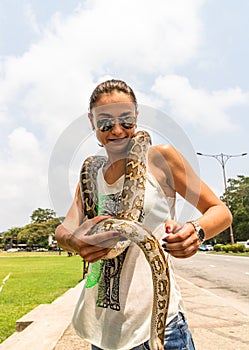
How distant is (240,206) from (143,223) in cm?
6734

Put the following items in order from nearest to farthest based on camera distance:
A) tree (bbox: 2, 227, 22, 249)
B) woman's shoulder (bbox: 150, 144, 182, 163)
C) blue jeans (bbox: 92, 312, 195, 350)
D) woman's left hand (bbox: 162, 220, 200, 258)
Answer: woman's left hand (bbox: 162, 220, 200, 258) < blue jeans (bbox: 92, 312, 195, 350) < woman's shoulder (bbox: 150, 144, 182, 163) < tree (bbox: 2, 227, 22, 249)

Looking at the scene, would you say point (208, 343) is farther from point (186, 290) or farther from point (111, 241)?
point (186, 290)

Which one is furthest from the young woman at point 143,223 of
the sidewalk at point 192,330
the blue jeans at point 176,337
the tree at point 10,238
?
the tree at point 10,238

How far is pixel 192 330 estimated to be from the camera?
19.6ft

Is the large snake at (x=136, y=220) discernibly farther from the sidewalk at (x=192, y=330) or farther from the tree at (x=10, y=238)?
the tree at (x=10, y=238)

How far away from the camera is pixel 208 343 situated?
17.3 ft

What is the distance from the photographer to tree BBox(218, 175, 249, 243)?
65.9 meters

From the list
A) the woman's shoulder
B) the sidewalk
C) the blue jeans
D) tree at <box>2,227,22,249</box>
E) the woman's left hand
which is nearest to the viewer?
the woman's left hand

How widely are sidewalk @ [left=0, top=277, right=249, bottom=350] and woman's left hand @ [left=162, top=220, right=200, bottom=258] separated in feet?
12.3

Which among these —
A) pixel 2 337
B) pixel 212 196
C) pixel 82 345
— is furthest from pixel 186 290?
pixel 212 196

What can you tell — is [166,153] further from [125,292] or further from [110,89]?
[125,292]

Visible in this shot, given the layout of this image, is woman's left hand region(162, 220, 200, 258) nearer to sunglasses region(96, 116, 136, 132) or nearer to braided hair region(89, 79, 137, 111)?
sunglasses region(96, 116, 136, 132)

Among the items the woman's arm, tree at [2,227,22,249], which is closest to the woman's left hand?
the woman's arm

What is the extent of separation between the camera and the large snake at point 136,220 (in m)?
1.69
